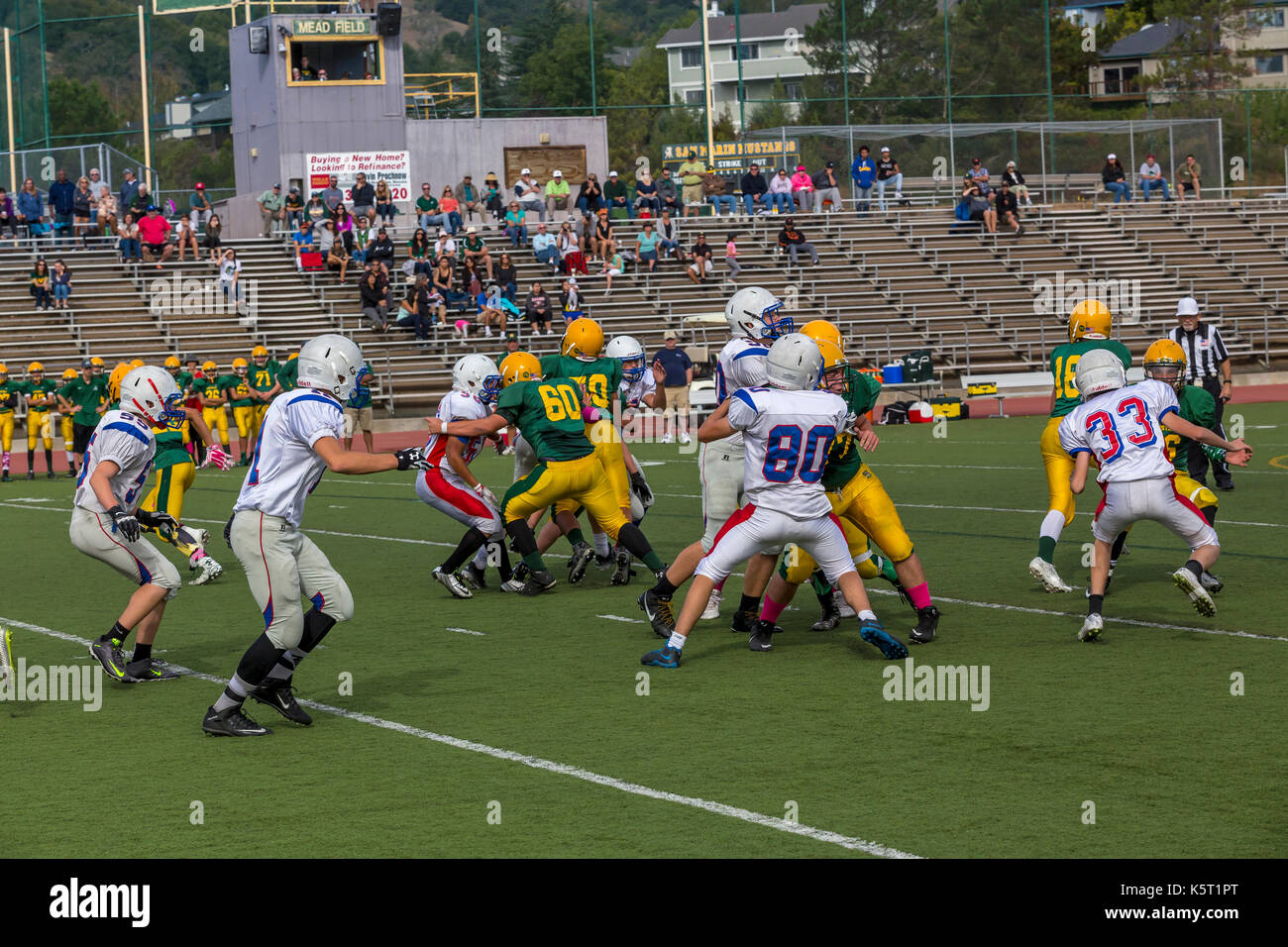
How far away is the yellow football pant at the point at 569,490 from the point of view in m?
10.6

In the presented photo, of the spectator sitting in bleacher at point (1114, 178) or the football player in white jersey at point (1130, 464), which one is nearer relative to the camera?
the football player in white jersey at point (1130, 464)

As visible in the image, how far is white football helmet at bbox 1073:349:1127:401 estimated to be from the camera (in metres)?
9.12

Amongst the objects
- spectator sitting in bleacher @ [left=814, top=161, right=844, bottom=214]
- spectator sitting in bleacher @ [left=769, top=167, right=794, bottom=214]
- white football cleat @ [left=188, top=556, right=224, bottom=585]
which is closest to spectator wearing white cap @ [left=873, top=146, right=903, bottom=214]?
spectator sitting in bleacher @ [left=814, top=161, right=844, bottom=214]

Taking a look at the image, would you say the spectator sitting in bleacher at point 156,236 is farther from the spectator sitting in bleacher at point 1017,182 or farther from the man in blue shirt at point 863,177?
the spectator sitting in bleacher at point 1017,182

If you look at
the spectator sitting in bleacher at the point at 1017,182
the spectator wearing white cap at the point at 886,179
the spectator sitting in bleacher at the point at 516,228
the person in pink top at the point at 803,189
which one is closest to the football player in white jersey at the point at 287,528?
the spectator sitting in bleacher at the point at 516,228

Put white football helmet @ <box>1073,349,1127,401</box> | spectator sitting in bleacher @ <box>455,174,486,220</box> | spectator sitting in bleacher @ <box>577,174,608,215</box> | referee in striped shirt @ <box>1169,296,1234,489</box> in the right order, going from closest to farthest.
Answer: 1. white football helmet @ <box>1073,349,1127,401</box>
2. referee in striped shirt @ <box>1169,296,1234,489</box>
3. spectator sitting in bleacher @ <box>577,174,608,215</box>
4. spectator sitting in bleacher @ <box>455,174,486,220</box>

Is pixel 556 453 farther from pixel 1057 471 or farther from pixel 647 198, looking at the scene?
pixel 647 198

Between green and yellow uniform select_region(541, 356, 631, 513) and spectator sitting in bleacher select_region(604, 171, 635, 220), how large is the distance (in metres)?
24.5

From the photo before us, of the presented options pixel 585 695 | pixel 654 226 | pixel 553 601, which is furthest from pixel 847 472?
pixel 654 226

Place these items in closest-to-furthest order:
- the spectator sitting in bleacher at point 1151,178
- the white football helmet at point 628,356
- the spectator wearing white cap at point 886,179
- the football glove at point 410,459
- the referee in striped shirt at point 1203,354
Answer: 1. the football glove at point 410,459
2. the white football helmet at point 628,356
3. the referee in striped shirt at point 1203,354
4. the spectator wearing white cap at point 886,179
5. the spectator sitting in bleacher at point 1151,178

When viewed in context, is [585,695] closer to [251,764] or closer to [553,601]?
[251,764]

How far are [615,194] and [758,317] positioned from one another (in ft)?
91.3

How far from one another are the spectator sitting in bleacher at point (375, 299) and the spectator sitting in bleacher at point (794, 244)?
9.09 metres

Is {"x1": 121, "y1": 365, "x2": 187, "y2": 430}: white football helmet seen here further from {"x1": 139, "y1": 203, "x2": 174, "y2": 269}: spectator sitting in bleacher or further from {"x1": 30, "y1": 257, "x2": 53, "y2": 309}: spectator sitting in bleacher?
{"x1": 139, "y1": 203, "x2": 174, "y2": 269}: spectator sitting in bleacher
